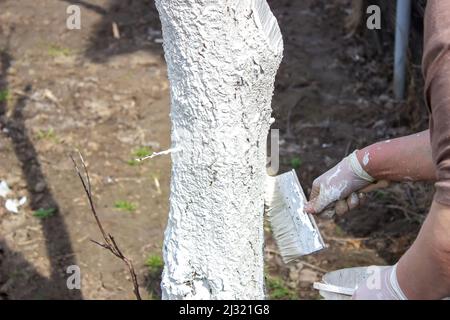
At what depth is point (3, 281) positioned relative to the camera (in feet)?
13.0


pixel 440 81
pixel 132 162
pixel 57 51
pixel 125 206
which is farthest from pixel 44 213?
pixel 440 81

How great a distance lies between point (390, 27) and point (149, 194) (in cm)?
240

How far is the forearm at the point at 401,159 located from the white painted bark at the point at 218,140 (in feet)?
1.57

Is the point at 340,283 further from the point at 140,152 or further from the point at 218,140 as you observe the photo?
the point at 140,152

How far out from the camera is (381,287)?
7.20 feet

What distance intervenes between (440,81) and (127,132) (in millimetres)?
3458

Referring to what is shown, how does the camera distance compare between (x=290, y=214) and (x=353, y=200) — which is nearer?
(x=290, y=214)

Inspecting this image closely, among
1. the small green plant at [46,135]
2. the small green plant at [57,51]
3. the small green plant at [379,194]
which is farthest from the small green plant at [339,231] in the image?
the small green plant at [57,51]

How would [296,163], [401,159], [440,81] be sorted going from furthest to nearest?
[296,163]
[401,159]
[440,81]

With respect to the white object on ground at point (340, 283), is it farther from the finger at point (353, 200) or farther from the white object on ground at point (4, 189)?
the white object on ground at point (4, 189)

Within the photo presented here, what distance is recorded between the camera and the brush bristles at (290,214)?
2385mm

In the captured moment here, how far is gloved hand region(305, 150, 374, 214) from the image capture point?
2607 mm

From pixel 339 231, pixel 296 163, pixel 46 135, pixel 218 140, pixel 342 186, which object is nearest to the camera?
pixel 218 140

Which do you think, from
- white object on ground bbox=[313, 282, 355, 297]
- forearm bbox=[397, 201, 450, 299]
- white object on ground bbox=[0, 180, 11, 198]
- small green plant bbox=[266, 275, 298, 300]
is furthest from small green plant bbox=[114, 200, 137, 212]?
forearm bbox=[397, 201, 450, 299]
